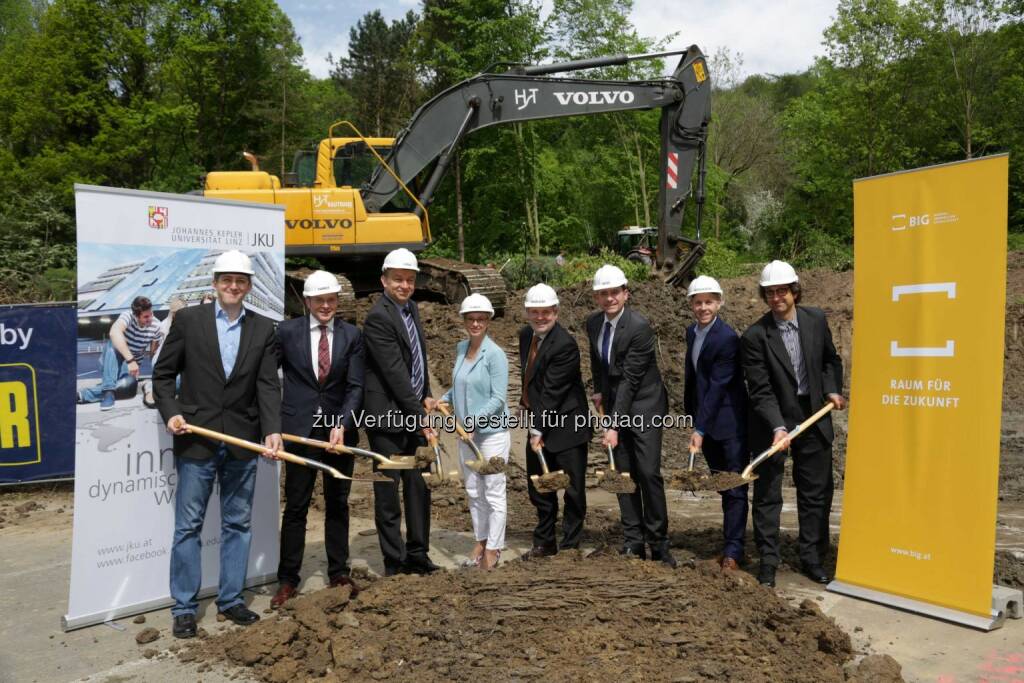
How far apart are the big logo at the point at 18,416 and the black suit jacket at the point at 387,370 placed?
434 centimetres

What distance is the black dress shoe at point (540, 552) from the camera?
17.4 ft

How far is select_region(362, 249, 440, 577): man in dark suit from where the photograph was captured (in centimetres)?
490

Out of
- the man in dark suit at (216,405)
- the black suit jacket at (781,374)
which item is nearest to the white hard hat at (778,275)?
the black suit jacket at (781,374)

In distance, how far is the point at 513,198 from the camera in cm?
2209

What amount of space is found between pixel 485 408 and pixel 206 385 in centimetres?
170

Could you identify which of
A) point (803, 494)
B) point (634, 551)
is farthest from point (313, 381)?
point (803, 494)

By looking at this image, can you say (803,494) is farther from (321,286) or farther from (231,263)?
(231,263)

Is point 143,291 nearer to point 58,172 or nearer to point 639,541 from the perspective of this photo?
point 639,541

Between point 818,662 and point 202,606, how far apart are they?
3.62m

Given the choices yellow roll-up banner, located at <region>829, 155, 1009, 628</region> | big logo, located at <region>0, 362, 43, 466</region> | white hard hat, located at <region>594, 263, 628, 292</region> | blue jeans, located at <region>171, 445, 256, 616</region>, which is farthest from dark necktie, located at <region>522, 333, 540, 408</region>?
big logo, located at <region>0, 362, 43, 466</region>

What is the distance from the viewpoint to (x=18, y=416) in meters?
7.34

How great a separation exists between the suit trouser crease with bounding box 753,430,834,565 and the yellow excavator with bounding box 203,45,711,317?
731 cm

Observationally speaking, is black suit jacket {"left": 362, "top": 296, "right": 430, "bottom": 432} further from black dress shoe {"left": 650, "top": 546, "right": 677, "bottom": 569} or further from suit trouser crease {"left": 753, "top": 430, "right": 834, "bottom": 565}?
suit trouser crease {"left": 753, "top": 430, "right": 834, "bottom": 565}

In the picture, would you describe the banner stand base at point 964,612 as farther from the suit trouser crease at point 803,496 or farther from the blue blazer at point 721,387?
the blue blazer at point 721,387
